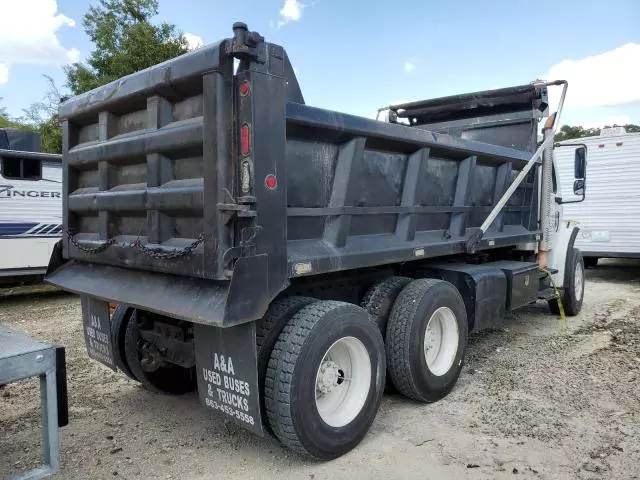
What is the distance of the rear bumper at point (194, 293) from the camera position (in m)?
2.72

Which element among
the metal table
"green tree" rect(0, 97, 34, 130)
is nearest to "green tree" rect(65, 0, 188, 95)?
"green tree" rect(0, 97, 34, 130)

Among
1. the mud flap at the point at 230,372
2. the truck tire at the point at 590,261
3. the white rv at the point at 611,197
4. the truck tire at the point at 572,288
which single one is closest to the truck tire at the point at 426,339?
the mud flap at the point at 230,372

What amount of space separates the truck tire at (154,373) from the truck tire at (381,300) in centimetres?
156

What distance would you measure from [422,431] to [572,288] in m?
4.57

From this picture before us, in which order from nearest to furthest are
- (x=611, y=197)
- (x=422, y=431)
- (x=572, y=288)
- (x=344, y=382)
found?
(x=344, y=382) → (x=422, y=431) → (x=572, y=288) → (x=611, y=197)

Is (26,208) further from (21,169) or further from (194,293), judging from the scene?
(194,293)

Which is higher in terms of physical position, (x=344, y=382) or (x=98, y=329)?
(x=98, y=329)

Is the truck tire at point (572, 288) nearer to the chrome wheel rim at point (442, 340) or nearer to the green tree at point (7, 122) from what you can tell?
the chrome wheel rim at point (442, 340)

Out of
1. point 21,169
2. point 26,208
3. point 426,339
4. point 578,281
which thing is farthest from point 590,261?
point 21,169

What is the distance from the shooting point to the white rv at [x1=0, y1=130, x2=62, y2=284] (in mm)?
8367

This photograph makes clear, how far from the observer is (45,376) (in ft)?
7.79

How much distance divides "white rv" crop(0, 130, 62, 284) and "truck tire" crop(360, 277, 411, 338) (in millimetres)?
6883

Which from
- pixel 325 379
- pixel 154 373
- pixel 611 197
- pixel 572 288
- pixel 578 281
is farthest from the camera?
pixel 611 197

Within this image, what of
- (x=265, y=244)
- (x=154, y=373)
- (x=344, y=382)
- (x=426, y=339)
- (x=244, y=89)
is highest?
(x=244, y=89)
